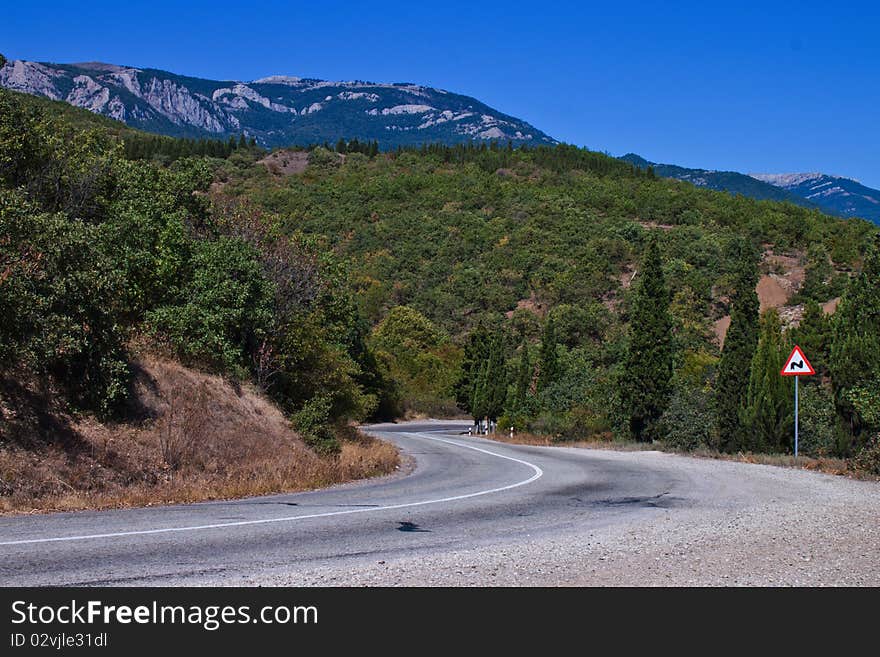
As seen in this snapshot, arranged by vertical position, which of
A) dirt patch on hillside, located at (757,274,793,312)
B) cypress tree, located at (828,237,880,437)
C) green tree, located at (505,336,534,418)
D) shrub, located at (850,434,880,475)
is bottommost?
green tree, located at (505,336,534,418)

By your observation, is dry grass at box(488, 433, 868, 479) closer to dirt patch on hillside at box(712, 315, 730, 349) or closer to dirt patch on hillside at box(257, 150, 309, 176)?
dirt patch on hillside at box(712, 315, 730, 349)

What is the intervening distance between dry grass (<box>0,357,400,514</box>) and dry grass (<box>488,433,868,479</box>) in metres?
9.78

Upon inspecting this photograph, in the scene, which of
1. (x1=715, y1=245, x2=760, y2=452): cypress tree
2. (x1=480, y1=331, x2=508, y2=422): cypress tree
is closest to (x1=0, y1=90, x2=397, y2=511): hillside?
(x1=715, y1=245, x2=760, y2=452): cypress tree

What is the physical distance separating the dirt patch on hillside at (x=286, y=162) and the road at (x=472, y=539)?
424 feet

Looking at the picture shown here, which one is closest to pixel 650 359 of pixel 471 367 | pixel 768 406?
pixel 768 406

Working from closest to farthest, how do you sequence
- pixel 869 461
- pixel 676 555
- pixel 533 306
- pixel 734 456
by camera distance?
pixel 676 555 → pixel 869 461 → pixel 734 456 → pixel 533 306

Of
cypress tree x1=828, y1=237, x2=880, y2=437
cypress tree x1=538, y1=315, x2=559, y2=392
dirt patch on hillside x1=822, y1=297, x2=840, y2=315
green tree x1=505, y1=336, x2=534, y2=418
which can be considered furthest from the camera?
dirt patch on hillside x1=822, y1=297, x2=840, y2=315

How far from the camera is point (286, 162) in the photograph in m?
148

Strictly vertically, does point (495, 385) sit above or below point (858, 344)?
below

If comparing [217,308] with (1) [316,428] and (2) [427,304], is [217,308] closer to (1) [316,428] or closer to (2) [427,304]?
(1) [316,428]

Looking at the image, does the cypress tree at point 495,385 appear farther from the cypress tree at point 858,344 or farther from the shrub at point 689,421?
the cypress tree at point 858,344

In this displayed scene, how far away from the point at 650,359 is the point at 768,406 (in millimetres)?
6647

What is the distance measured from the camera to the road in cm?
693

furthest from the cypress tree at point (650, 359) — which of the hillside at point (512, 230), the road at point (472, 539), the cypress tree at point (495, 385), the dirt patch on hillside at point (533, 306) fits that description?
the dirt patch on hillside at point (533, 306)
